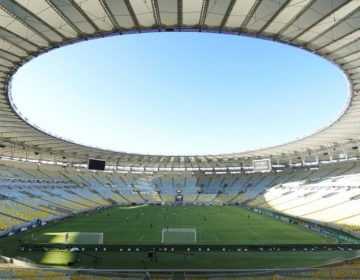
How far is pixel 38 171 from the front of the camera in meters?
69.1

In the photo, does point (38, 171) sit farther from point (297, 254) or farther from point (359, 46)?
point (359, 46)

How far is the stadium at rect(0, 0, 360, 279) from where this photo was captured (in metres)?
16.5

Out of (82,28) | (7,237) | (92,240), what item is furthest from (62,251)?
(82,28)

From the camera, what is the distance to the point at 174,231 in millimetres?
37156

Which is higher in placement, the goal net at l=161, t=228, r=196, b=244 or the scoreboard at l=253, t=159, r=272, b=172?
the scoreboard at l=253, t=159, r=272, b=172

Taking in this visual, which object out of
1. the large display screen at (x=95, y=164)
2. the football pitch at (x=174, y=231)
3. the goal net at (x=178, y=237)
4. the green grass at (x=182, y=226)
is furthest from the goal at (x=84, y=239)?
the large display screen at (x=95, y=164)

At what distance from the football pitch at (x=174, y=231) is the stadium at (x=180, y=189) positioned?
0.16 metres

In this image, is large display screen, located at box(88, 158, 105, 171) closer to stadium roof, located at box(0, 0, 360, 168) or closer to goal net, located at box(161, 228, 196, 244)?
goal net, located at box(161, 228, 196, 244)

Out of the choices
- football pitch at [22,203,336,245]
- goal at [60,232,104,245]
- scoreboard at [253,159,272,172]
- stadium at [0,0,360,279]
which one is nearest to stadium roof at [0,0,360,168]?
stadium at [0,0,360,279]

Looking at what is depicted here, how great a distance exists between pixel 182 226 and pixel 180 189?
40.9 m

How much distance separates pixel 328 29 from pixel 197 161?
57.6 m

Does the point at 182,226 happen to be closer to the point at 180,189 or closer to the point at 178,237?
the point at 178,237

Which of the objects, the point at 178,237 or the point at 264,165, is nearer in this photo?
the point at 178,237

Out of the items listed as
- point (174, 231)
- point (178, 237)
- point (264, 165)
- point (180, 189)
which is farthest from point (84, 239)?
point (180, 189)
